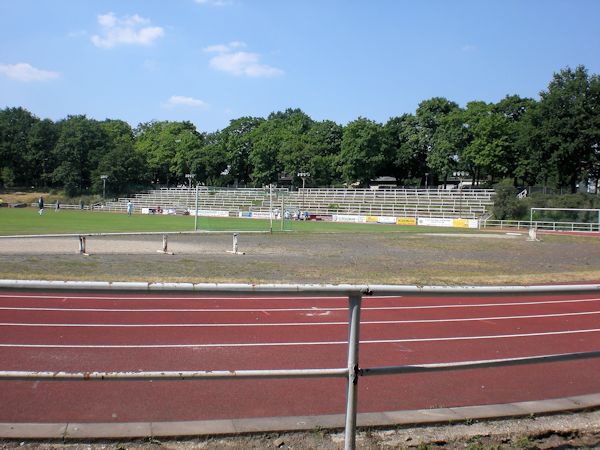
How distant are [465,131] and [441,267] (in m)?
71.2

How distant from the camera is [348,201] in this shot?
82312 millimetres

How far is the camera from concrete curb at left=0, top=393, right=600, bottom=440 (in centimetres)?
406

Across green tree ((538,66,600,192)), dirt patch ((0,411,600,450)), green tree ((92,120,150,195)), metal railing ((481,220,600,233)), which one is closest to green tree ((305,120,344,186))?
green tree ((92,120,150,195))

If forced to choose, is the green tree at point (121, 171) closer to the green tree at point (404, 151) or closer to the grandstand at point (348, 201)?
the grandstand at point (348, 201)

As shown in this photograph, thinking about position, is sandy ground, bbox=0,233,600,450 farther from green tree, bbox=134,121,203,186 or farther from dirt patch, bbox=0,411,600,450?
green tree, bbox=134,121,203,186

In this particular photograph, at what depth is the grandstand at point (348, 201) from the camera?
69438 millimetres

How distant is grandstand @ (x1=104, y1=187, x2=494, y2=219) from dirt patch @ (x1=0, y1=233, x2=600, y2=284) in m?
36.5

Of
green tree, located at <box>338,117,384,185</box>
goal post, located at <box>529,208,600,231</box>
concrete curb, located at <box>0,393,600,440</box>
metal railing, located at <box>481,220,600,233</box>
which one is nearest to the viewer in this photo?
concrete curb, located at <box>0,393,600,440</box>

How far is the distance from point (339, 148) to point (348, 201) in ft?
98.5

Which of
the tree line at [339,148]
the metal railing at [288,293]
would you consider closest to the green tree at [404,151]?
the tree line at [339,148]

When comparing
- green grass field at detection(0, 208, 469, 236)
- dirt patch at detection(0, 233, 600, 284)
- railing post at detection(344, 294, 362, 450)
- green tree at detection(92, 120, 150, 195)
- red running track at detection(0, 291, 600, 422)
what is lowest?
green grass field at detection(0, 208, 469, 236)

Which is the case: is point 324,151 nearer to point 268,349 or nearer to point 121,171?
point 121,171

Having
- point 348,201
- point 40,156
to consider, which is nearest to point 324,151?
point 348,201

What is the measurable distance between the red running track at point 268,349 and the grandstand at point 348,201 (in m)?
54.6
